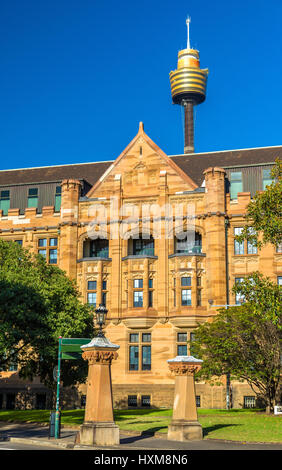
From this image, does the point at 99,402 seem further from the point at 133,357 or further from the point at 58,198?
the point at 58,198

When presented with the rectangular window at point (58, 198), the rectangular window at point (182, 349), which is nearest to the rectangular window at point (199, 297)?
the rectangular window at point (182, 349)

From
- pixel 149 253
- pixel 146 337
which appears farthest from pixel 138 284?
pixel 146 337

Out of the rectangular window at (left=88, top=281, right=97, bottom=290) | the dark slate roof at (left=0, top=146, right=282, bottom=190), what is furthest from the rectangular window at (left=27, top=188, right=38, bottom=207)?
the rectangular window at (left=88, top=281, right=97, bottom=290)

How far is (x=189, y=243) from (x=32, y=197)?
17007 mm

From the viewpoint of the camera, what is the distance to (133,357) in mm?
52281

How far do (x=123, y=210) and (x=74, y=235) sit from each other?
5033 millimetres

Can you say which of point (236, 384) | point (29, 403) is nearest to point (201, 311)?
point (236, 384)

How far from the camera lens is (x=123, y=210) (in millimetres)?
54875

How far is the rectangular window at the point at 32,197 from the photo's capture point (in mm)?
60469

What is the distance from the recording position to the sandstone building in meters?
51.3

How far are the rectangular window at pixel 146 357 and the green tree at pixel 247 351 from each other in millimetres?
10213

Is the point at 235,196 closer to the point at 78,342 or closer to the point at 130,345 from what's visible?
the point at 130,345

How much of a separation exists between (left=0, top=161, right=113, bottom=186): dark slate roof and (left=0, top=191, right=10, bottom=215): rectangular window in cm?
194

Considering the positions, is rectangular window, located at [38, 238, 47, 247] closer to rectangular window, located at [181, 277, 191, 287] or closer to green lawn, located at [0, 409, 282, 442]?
rectangular window, located at [181, 277, 191, 287]
